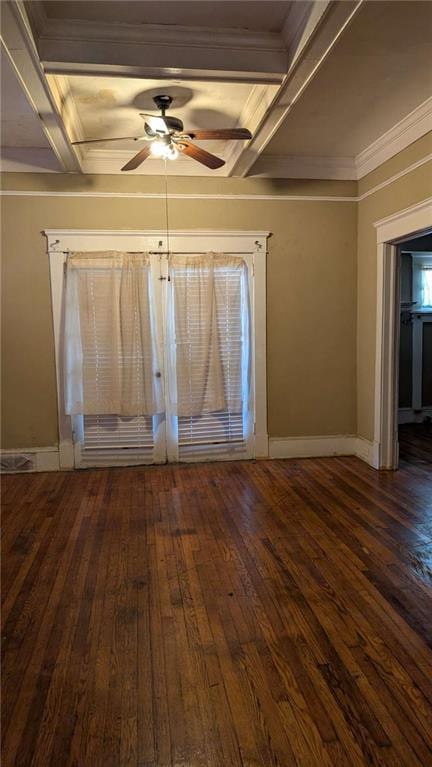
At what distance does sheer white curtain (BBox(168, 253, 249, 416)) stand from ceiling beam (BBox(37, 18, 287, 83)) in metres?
1.86

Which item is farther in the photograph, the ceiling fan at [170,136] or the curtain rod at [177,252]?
the curtain rod at [177,252]

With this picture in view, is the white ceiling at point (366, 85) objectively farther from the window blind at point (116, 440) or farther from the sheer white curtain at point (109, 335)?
the window blind at point (116, 440)

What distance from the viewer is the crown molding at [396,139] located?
339 centimetres

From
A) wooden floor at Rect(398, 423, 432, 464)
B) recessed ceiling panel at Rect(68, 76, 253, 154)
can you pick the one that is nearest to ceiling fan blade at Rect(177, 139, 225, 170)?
recessed ceiling panel at Rect(68, 76, 253, 154)

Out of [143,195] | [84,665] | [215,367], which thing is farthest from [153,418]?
[84,665]

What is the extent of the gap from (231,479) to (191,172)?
9.47 feet

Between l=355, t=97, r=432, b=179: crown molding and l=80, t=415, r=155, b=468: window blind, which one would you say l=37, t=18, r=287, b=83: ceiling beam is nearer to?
l=355, t=97, r=432, b=179: crown molding

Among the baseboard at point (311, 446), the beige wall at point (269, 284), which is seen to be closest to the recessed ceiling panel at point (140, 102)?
the beige wall at point (269, 284)

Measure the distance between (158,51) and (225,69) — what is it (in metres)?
0.39

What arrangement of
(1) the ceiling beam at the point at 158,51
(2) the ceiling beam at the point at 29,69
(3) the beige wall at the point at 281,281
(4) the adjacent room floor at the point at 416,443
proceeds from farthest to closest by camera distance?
(4) the adjacent room floor at the point at 416,443 < (3) the beige wall at the point at 281,281 < (1) the ceiling beam at the point at 158,51 < (2) the ceiling beam at the point at 29,69

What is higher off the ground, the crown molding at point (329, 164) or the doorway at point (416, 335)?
the crown molding at point (329, 164)

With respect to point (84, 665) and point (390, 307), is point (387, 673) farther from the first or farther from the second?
point (390, 307)

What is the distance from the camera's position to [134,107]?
3430 mm

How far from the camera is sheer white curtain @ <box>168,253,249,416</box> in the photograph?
445cm
